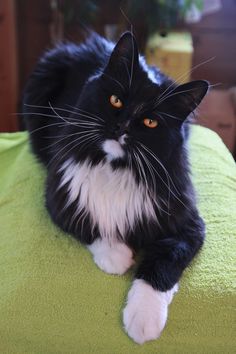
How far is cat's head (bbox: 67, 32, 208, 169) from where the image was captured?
95cm

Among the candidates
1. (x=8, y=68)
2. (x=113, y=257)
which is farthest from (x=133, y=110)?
(x=8, y=68)

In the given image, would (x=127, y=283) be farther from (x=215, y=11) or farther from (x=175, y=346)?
(x=215, y=11)

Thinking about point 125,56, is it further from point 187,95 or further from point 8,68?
point 8,68

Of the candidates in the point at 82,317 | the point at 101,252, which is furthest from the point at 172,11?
the point at 82,317

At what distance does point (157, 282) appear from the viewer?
3.23 ft

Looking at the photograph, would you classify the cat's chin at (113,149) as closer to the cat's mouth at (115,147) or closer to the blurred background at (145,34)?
the cat's mouth at (115,147)

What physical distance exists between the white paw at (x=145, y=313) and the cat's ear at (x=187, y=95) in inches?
16.8

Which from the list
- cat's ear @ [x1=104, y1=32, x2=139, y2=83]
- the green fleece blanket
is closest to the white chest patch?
the green fleece blanket

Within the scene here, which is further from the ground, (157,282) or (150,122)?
(150,122)

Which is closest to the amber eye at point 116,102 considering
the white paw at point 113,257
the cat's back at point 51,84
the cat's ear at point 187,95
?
the cat's ear at point 187,95

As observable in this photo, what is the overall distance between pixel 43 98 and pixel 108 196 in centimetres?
57

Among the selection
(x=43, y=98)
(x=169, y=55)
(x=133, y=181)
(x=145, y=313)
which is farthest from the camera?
(x=169, y=55)

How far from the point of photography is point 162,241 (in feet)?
3.59

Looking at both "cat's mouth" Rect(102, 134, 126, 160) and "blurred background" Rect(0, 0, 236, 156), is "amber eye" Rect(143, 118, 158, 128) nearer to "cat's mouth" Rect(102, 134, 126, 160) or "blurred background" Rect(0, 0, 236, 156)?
"cat's mouth" Rect(102, 134, 126, 160)
